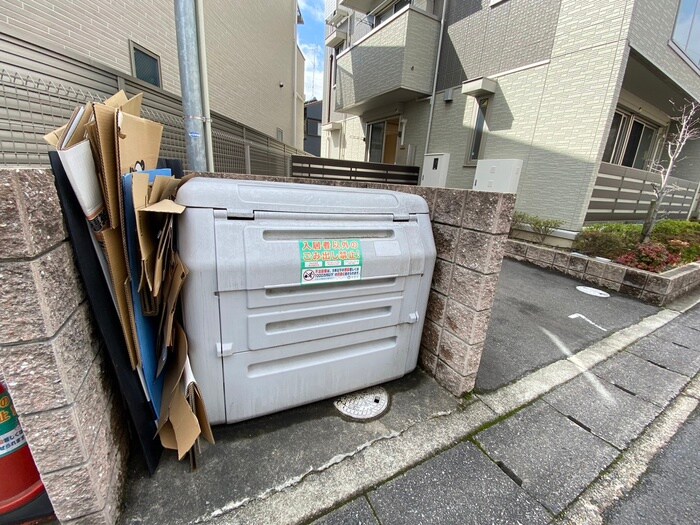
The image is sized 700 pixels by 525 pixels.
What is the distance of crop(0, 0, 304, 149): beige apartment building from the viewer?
9.42ft

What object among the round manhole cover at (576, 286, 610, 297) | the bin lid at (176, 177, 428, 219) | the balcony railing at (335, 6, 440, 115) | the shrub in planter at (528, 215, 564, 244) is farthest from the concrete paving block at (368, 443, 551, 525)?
the balcony railing at (335, 6, 440, 115)

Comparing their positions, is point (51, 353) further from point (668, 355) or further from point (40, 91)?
point (668, 355)

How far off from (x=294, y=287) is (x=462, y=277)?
1.08m

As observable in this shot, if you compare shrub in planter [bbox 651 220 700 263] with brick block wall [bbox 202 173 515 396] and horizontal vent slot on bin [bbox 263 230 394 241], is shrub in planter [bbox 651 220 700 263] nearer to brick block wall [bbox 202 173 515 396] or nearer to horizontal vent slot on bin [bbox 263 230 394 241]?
brick block wall [bbox 202 173 515 396]

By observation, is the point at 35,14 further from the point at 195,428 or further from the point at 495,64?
the point at 495,64

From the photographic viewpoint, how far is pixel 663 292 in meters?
3.90

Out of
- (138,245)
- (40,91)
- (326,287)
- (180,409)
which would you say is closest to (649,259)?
(326,287)

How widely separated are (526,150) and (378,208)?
6028 millimetres

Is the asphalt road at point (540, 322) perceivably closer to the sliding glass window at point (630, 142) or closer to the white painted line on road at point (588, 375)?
the white painted line on road at point (588, 375)

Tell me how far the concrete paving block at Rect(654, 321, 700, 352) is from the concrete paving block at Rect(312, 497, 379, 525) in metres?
3.70

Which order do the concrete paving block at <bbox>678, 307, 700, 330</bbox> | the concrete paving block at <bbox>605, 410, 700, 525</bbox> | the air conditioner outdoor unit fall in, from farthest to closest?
1. the air conditioner outdoor unit
2. the concrete paving block at <bbox>678, 307, 700, 330</bbox>
3. the concrete paving block at <bbox>605, 410, 700, 525</bbox>

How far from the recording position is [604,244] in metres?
5.05

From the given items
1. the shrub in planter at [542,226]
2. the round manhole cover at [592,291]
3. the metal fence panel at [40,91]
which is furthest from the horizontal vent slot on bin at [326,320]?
the shrub in planter at [542,226]

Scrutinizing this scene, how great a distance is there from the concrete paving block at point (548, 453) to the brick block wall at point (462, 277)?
13.9 inches
